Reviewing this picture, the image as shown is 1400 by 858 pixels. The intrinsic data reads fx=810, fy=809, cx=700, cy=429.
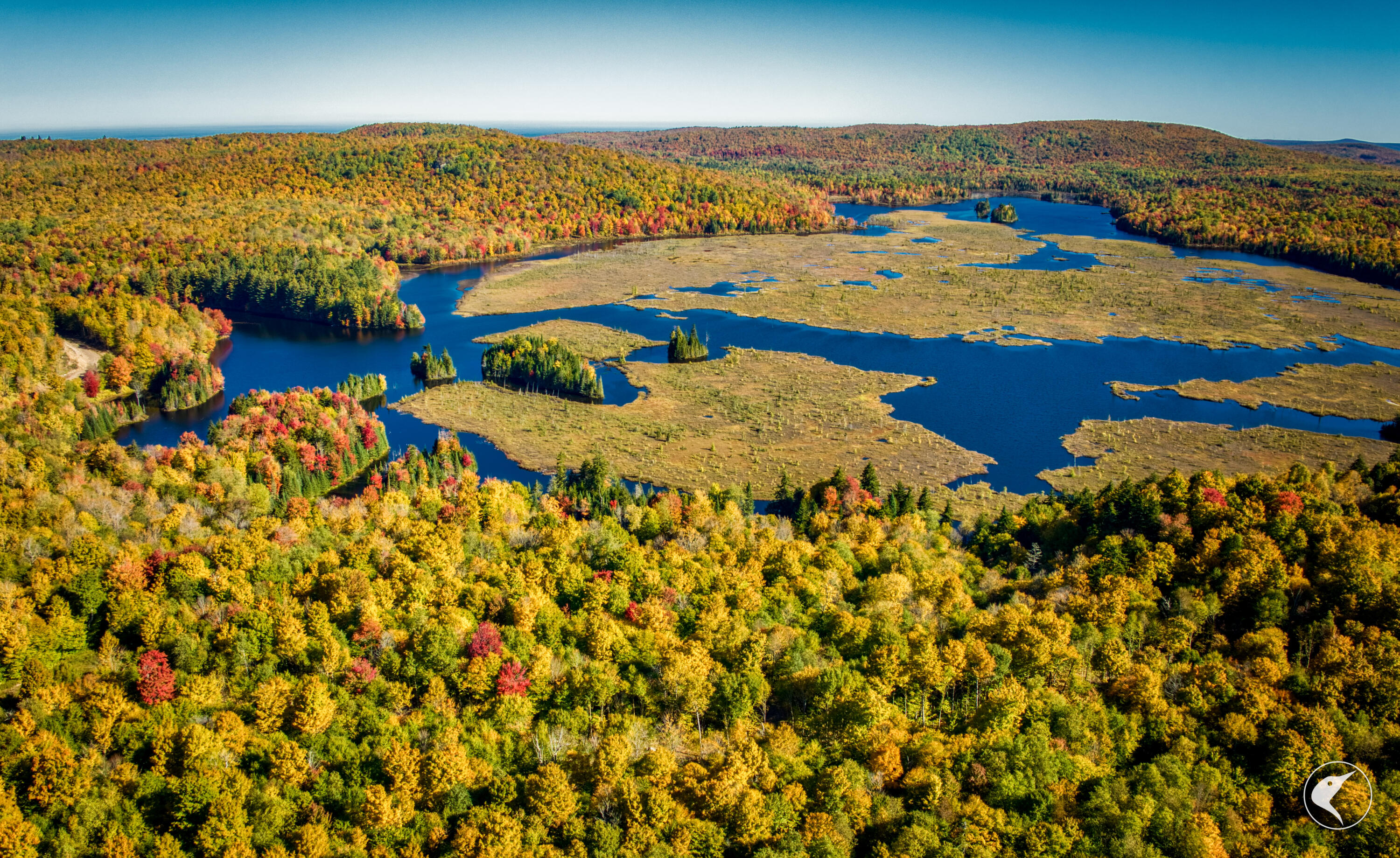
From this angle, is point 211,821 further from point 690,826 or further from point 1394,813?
point 1394,813

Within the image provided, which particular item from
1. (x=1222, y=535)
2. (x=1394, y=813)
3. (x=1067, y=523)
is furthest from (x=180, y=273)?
(x=1394, y=813)

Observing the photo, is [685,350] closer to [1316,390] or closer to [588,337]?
[588,337]

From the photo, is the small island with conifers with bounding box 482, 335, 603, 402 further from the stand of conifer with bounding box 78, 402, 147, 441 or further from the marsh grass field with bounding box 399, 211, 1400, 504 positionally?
the stand of conifer with bounding box 78, 402, 147, 441

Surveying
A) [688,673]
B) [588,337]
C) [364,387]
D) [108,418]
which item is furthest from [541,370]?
[688,673]

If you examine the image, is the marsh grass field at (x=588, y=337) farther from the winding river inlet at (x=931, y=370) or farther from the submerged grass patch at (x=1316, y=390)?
the submerged grass patch at (x=1316, y=390)

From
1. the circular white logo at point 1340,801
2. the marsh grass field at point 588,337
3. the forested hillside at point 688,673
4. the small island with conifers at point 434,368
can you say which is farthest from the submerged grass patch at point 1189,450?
the small island with conifers at point 434,368

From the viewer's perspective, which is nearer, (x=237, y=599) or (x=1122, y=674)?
(x=1122, y=674)

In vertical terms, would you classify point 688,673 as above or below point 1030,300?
below
